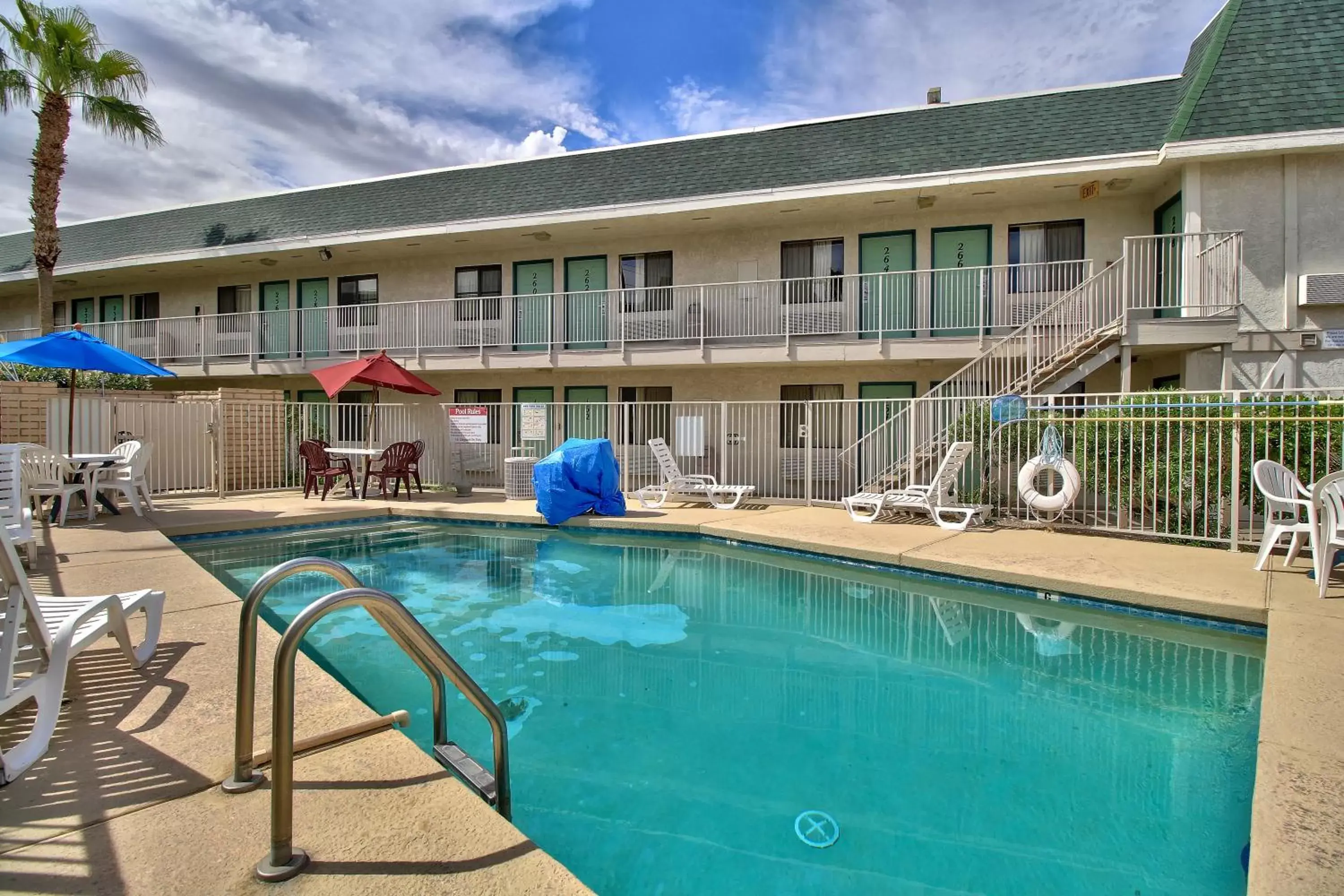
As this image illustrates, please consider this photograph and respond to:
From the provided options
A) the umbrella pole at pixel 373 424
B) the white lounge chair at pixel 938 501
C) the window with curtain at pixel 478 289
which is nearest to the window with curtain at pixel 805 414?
the white lounge chair at pixel 938 501

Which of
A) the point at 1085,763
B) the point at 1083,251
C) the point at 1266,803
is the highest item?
the point at 1083,251

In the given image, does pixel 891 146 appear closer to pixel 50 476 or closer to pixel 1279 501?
pixel 1279 501

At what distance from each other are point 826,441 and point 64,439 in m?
13.7

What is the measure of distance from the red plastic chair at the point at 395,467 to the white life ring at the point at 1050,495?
10.2 metres

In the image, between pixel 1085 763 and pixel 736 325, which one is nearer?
pixel 1085 763

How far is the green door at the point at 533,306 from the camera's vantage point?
1619 cm

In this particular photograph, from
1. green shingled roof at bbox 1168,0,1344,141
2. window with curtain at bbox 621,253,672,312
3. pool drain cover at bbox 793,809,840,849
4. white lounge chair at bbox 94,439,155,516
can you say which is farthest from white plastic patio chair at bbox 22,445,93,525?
green shingled roof at bbox 1168,0,1344,141

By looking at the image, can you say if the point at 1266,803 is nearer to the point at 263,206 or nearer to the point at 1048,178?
the point at 1048,178

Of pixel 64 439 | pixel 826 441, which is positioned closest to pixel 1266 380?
pixel 826 441

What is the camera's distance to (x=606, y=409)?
16.3 m

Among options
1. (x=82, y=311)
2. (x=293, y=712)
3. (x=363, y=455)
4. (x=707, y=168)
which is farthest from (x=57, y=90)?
(x=293, y=712)

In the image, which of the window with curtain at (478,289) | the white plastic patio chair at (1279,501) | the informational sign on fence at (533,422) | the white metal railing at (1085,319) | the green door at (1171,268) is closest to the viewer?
the white plastic patio chair at (1279,501)

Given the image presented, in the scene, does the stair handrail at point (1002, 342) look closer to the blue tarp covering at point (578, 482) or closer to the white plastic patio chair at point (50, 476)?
the blue tarp covering at point (578, 482)

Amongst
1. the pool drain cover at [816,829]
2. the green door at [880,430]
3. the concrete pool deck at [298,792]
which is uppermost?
the green door at [880,430]
